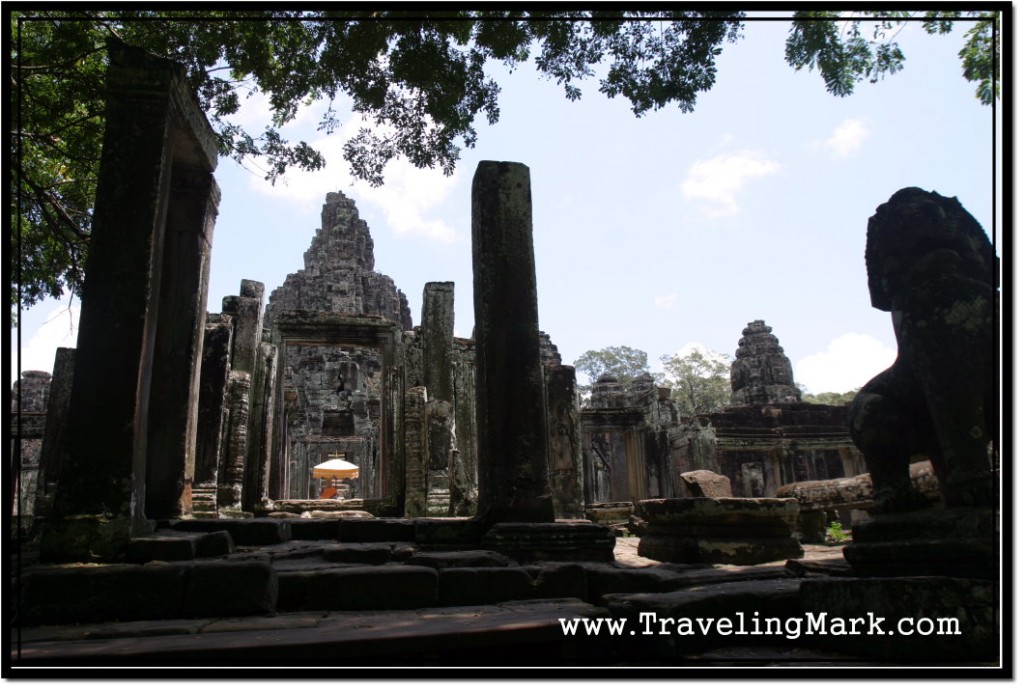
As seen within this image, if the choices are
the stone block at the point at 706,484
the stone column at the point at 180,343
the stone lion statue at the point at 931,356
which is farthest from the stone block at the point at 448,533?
the stone block at the point at 706,484

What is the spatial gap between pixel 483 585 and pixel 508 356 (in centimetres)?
213

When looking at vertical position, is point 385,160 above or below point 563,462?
above

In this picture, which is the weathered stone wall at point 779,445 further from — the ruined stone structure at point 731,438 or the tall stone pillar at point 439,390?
the tall stone pillar at point 439,390

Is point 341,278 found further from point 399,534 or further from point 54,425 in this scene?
point 399,534

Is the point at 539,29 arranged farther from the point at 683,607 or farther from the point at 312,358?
Answer: the point at 312,358

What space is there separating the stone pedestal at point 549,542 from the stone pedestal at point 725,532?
5.28 feet

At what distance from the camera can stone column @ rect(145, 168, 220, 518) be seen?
5371mm

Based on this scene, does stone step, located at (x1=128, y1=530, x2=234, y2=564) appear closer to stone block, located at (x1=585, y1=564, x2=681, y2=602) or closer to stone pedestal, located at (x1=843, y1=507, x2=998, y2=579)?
stone block, located at (x1=585, y1=564, x2=681, y2=602)

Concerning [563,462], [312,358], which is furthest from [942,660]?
[312,358]

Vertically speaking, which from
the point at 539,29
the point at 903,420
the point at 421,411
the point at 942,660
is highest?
the point at 539,29

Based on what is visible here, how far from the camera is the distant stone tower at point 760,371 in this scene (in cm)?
2552

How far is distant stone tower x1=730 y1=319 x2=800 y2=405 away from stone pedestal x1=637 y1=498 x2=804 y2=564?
65.6 ft

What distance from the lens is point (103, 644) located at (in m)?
2.26

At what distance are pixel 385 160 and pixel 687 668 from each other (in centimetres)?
716
